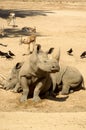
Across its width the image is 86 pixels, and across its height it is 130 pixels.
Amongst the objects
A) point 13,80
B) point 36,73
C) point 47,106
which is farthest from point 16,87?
point 47,106

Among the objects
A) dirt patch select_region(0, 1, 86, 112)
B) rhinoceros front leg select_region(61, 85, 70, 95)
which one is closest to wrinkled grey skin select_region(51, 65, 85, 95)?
rhinoceros front leg select_region(61, 85, 70, 95)

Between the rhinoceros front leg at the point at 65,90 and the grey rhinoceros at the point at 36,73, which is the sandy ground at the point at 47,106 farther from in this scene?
the grey rhinoceros at the point at 36,73

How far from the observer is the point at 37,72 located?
11.3m

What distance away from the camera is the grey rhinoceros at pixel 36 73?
10.9m

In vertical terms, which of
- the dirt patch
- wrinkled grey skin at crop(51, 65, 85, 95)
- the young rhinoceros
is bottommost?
the dirt patch

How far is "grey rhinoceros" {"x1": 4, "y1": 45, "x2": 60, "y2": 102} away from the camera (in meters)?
10.9

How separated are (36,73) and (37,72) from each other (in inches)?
2.3

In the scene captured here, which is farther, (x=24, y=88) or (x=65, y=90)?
(x=65, y=90)

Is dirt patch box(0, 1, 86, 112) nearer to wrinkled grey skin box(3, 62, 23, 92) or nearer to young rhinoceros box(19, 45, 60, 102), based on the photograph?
wrinkled grey skin box(3, 62, 23, 92)

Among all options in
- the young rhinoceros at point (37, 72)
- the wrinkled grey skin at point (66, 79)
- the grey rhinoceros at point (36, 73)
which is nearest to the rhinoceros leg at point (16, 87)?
the grey rhinoceros at point (36, 73)

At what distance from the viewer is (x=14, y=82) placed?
1259 cm

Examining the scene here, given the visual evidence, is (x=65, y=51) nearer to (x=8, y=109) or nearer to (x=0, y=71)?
(x=0, y=71)

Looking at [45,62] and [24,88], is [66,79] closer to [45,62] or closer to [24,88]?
[24,88]
